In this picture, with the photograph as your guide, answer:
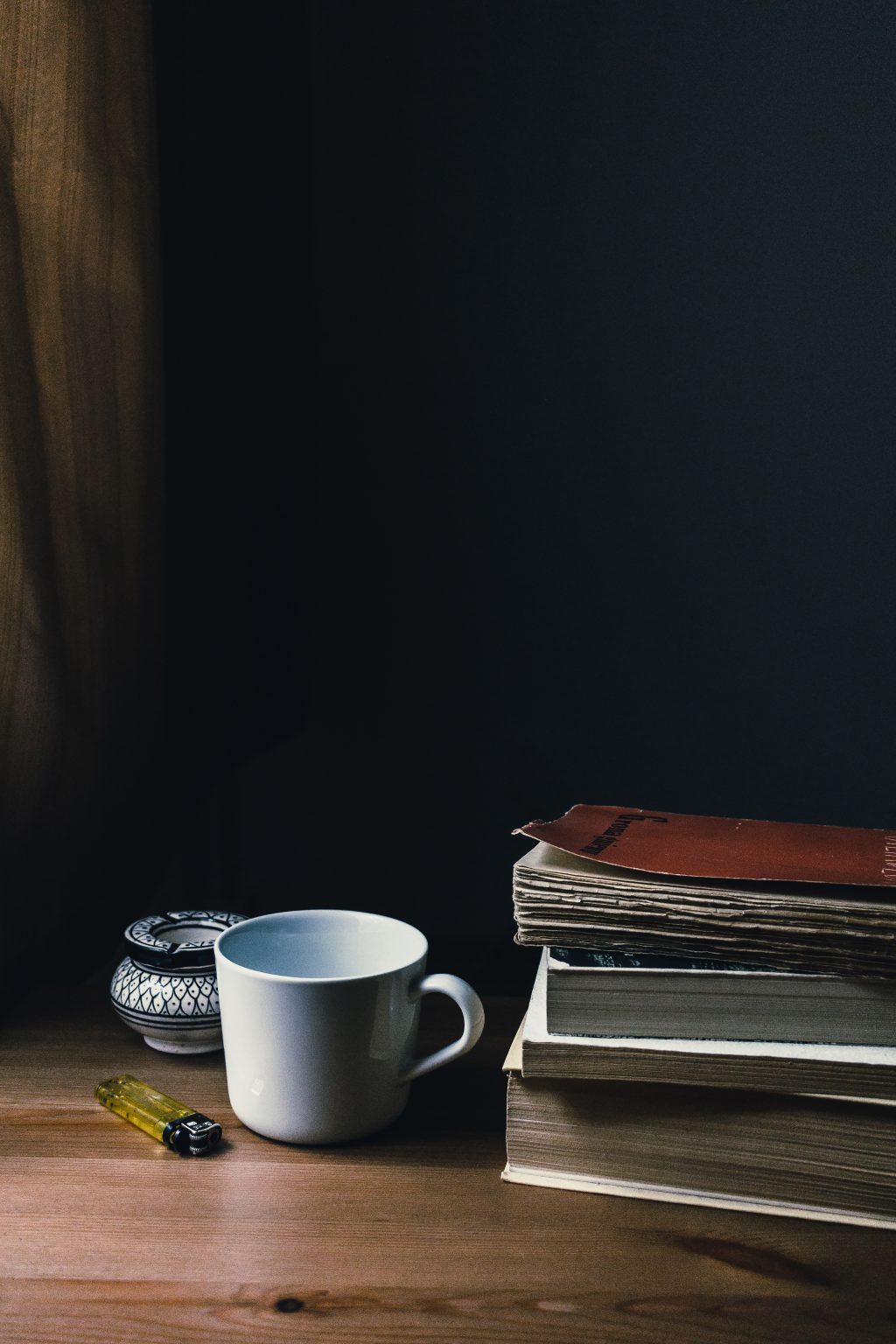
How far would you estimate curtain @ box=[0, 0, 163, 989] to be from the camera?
0.66m

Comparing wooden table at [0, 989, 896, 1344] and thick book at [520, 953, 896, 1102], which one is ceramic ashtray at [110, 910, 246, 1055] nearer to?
wooden table at [0, 989, 896, 1344]

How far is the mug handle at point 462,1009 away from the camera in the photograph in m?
0.55

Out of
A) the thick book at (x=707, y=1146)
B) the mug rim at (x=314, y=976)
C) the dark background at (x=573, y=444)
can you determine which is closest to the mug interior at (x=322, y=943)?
the mug rim at (x=314, y=976)

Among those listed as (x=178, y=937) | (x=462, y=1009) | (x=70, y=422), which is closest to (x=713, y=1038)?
(x=462, y=1009)

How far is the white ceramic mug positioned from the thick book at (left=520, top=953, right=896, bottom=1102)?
5cm

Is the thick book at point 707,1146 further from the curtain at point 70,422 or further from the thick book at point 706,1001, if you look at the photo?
the curtain at point 70,422

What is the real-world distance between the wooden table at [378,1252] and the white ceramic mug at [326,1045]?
18mm

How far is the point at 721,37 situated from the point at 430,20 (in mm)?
324

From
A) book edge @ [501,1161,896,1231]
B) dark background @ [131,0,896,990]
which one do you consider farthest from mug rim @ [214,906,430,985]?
dark background @ [131,0,896,990]

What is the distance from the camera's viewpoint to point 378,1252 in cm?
47

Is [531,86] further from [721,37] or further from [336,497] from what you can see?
[336,497]

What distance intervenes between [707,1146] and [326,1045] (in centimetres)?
19

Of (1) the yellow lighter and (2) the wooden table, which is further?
(1) the yellow lighter

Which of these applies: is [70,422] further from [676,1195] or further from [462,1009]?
[676,1195]
